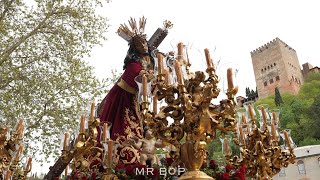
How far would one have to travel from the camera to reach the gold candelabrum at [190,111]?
3867mm

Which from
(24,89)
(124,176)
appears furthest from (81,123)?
(24,89)

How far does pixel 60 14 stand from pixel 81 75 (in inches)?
93.6

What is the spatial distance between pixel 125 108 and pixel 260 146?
8.73 ft

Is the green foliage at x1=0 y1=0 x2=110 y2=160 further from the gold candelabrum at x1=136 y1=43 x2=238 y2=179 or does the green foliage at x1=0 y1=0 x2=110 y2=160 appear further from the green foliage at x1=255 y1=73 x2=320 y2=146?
the green foliage at x1=255 y1=73 x2=320 y2=146

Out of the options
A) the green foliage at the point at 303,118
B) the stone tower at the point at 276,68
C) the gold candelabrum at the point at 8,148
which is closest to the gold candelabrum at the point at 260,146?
the gold candelabrum at the point at 8,148

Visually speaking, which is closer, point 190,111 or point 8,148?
point 190,111

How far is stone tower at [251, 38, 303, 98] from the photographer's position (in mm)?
69125

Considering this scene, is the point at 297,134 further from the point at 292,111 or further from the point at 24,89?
the point at 24,89

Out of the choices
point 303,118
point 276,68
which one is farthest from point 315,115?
point 276,68

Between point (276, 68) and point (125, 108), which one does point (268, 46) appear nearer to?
point (276, 68)

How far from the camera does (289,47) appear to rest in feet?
247

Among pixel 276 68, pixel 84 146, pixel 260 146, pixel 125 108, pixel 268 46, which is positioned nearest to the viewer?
pixel 84 146

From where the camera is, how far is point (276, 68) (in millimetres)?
70875

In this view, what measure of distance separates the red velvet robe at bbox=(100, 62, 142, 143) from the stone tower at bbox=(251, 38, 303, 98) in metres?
65.6
